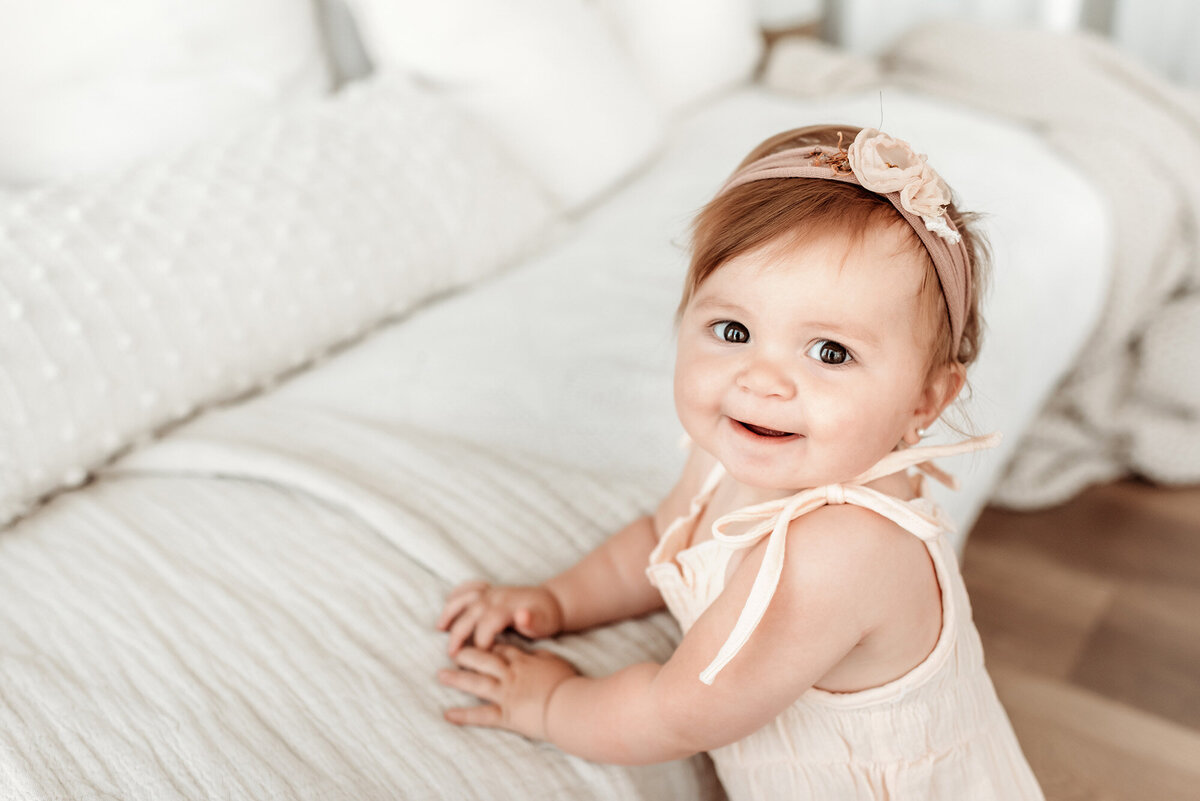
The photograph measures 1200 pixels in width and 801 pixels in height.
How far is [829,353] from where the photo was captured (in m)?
0.64

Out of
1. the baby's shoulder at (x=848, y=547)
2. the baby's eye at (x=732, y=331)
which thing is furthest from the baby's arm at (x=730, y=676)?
the baby's eye at (x=732, y=331)

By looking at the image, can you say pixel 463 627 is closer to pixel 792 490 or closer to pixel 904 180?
pixel 792 490

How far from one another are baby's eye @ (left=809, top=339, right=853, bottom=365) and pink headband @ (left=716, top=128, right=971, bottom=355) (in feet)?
0.26

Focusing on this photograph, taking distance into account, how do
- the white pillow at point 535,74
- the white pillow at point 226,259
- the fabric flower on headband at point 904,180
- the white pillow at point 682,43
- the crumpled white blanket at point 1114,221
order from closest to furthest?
the fabric flower on headband at point 904,180
the white pillow at point 226,259
the white pillow at point 535,74
the crumpled white blanket at point 1114,221
the white pillow at point 682,43

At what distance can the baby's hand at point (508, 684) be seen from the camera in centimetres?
73

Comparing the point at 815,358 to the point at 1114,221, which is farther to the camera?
the point at 1114,221

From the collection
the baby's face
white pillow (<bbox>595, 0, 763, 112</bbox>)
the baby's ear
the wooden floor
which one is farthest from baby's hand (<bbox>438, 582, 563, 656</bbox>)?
white pillow (<bbox>595, 0, 763, 112</bbox>)

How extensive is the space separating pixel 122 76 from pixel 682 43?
109cm

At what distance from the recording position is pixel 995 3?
2621 mm

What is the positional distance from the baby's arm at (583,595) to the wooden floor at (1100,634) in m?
0.67

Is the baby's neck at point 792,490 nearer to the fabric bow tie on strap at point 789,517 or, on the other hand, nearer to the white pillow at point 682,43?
the fabric bow tie on strap at point 789,517

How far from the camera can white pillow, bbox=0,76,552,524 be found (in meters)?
0.94

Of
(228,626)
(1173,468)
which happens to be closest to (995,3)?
(1173,468)

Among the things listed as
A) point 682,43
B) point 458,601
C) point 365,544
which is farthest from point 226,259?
point 682,43
